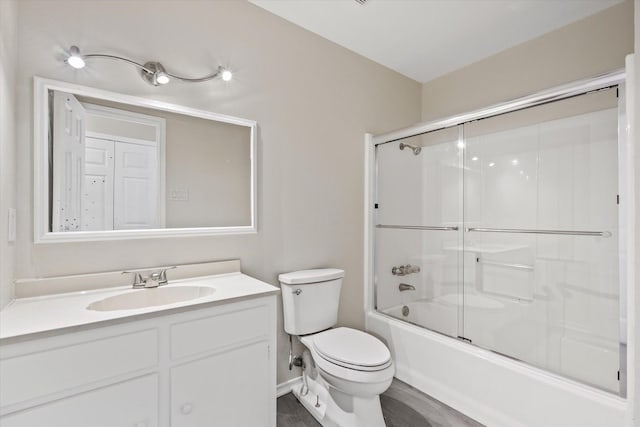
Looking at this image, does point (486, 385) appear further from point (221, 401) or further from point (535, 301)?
point (221, 401)

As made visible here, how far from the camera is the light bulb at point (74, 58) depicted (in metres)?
1.30

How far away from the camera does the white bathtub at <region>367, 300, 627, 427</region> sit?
4.56 feet

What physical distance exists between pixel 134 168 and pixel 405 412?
202 centimetres

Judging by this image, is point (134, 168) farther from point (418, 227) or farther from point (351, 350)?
point (418, 227)

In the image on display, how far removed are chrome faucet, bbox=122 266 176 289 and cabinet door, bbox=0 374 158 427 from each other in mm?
456

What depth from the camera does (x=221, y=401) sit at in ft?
4.20

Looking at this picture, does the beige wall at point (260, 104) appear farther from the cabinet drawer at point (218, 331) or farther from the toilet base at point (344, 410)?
the cabinet drawer at point (218, 331)

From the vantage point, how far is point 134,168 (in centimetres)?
152

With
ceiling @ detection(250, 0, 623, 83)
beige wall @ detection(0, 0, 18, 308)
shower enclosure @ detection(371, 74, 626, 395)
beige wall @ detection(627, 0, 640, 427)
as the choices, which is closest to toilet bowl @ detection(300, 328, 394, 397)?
shower enclosure @ detection(371, 74, 626, 395)

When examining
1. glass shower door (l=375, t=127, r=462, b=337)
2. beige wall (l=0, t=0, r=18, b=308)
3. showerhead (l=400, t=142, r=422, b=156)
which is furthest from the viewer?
showerhead (l=400, t=142, r=422, b=156)

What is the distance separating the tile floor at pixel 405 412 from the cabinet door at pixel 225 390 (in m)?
0.37

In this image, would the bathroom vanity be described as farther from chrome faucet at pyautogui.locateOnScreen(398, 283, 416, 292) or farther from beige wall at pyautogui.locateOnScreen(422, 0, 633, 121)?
beige wall at pyautogui.locateOnScreen(422, 0, 633, 121)

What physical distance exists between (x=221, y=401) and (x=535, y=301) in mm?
2147

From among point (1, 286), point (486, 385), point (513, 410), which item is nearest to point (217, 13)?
point (1, 286)
